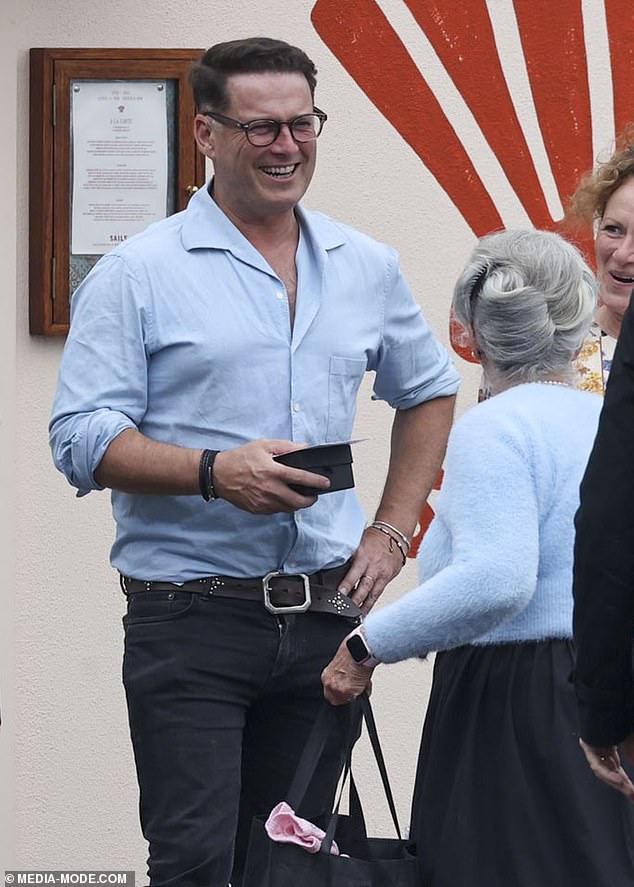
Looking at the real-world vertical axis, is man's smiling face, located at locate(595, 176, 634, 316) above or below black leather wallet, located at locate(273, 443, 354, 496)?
above

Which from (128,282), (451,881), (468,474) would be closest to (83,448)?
(128,282)

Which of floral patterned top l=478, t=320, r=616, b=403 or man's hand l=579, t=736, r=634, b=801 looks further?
floral patterned top l=478, t=320, r=616, b=403

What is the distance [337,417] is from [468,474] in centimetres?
65

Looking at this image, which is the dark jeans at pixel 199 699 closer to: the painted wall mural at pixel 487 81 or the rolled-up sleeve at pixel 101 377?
the rolled-up sleeve at pixel 101 377

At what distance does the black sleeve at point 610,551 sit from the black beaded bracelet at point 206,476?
1.01 meters

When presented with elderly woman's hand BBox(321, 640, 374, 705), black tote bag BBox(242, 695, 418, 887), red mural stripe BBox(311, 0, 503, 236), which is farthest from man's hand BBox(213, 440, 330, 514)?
red mural stripe BBox(311, 0, 503, 236)

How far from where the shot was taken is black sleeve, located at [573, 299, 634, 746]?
190 centimetres

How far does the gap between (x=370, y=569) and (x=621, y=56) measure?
5.83ft

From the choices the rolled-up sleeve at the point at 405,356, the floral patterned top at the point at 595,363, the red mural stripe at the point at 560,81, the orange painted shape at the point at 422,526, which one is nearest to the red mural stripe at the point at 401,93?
the red mural stripe at the point at 560,81

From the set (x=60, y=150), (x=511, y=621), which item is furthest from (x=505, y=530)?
(x=60, y=150)

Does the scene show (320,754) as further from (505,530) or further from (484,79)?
(484,79)

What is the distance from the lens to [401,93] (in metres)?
4.25

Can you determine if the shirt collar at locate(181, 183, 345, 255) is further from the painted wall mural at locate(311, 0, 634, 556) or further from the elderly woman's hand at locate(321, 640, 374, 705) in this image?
the painted wall mural at locate(311, 0, 634, 556)

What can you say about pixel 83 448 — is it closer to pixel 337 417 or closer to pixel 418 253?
pixel 337 417
